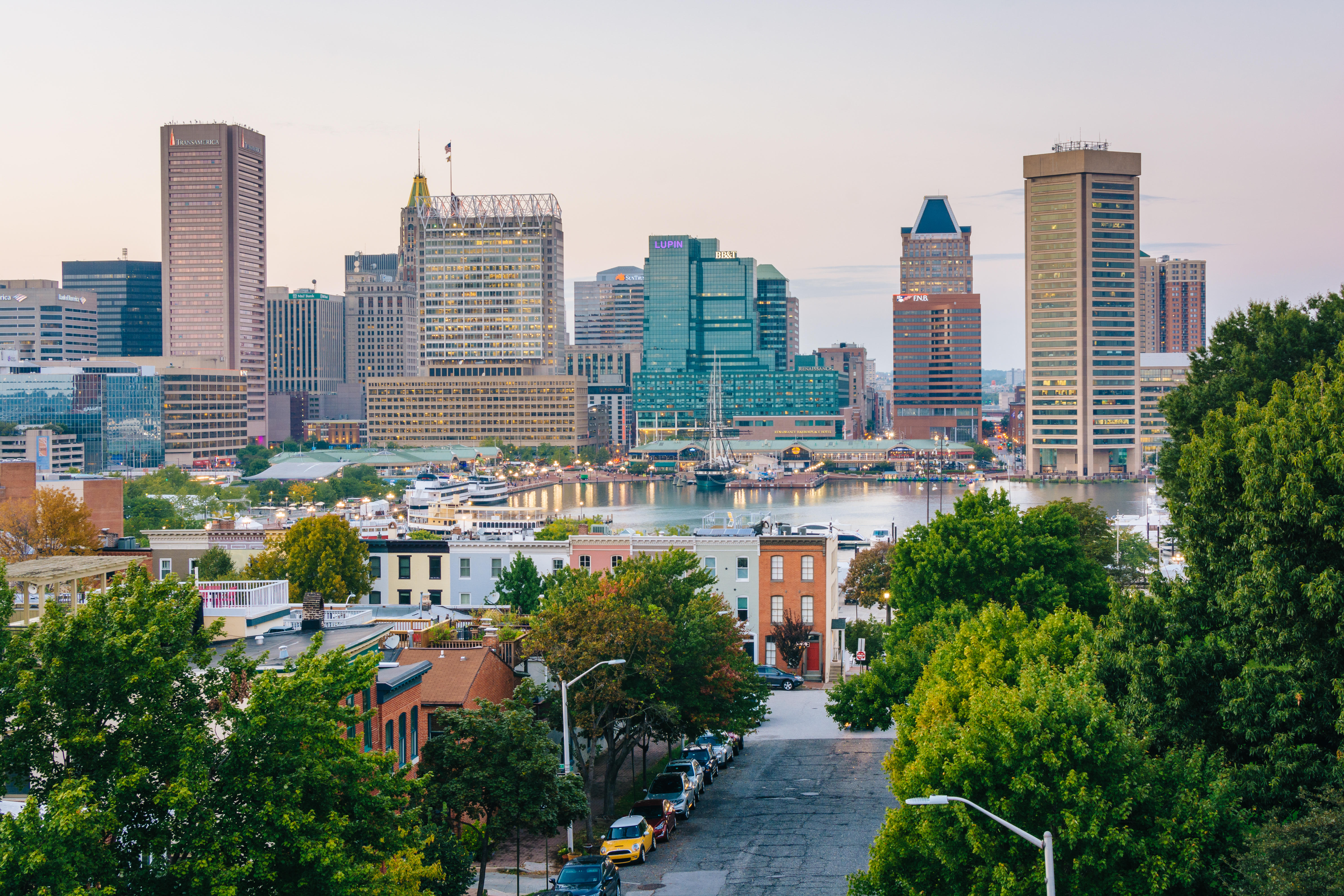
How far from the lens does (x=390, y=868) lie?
2252cm

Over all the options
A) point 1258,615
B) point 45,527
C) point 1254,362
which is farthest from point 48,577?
point 45,527

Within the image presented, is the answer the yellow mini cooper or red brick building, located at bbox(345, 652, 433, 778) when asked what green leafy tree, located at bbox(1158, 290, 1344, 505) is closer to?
the yellow mini cooper

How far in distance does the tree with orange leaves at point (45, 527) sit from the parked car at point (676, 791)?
129 feet

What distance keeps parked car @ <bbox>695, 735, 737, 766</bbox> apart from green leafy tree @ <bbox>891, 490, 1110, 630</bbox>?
34.4 feet

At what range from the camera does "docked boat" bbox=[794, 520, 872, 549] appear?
9756cm

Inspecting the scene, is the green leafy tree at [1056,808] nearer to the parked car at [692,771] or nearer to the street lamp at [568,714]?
the street lamp at [568,714]

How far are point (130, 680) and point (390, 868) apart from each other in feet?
19.4

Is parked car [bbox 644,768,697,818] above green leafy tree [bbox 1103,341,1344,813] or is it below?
below

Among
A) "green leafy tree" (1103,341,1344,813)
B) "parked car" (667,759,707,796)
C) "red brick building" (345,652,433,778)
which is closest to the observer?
"green leafy tree" (1103,341,1344,813)

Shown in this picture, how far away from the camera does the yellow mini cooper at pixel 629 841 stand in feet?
119

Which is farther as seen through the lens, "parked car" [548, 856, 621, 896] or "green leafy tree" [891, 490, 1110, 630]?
"green leafy tree" [891, 490, 1110, 630]

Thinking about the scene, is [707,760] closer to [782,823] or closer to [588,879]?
[782,823]

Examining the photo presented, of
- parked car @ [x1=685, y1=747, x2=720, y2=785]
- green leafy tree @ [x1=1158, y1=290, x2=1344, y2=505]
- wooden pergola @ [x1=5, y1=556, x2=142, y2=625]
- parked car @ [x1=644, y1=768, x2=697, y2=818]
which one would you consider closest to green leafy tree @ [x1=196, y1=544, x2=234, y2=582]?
wooden pergola @ [x1=5, y1=556, x2=142, y2=625]

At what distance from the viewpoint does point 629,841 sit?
36.4 meters
